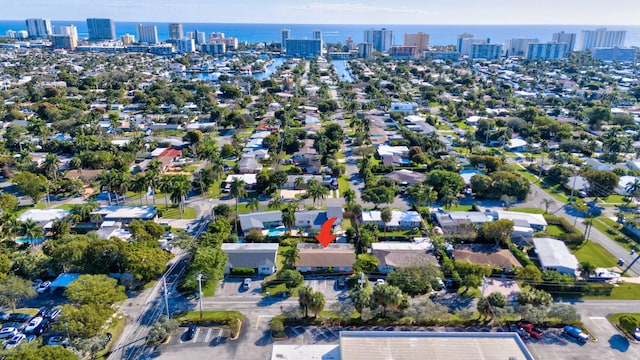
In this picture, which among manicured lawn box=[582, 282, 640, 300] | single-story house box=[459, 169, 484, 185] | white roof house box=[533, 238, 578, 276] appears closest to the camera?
manicured lawn box=[582, 282, 640, 300]

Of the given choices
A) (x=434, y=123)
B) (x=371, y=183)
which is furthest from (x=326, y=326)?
(x=434, y=123)

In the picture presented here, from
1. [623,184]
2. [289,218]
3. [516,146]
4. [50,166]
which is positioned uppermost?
[50,166]

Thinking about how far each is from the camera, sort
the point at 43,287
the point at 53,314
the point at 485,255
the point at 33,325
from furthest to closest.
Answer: the point at 485,255
the point at 43,287
the point at 53,314
the point at 33,325

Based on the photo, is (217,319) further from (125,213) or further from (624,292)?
(624,292)

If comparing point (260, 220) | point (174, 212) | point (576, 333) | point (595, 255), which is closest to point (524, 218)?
point (595, 255)

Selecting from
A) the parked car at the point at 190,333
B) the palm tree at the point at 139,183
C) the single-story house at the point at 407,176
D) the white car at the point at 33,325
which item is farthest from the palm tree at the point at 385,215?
the white car at the point at 33,325

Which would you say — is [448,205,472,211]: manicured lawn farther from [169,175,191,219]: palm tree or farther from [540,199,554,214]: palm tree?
[169,175,191,219]: palm tree

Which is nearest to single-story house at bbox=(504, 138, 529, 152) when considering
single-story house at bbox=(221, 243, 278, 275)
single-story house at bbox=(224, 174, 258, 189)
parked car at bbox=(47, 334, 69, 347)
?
single-story house at bbox=(224, 174, 258, 189)

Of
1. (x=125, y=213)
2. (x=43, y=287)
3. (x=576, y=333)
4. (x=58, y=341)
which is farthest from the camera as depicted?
(x=125, y=213)
